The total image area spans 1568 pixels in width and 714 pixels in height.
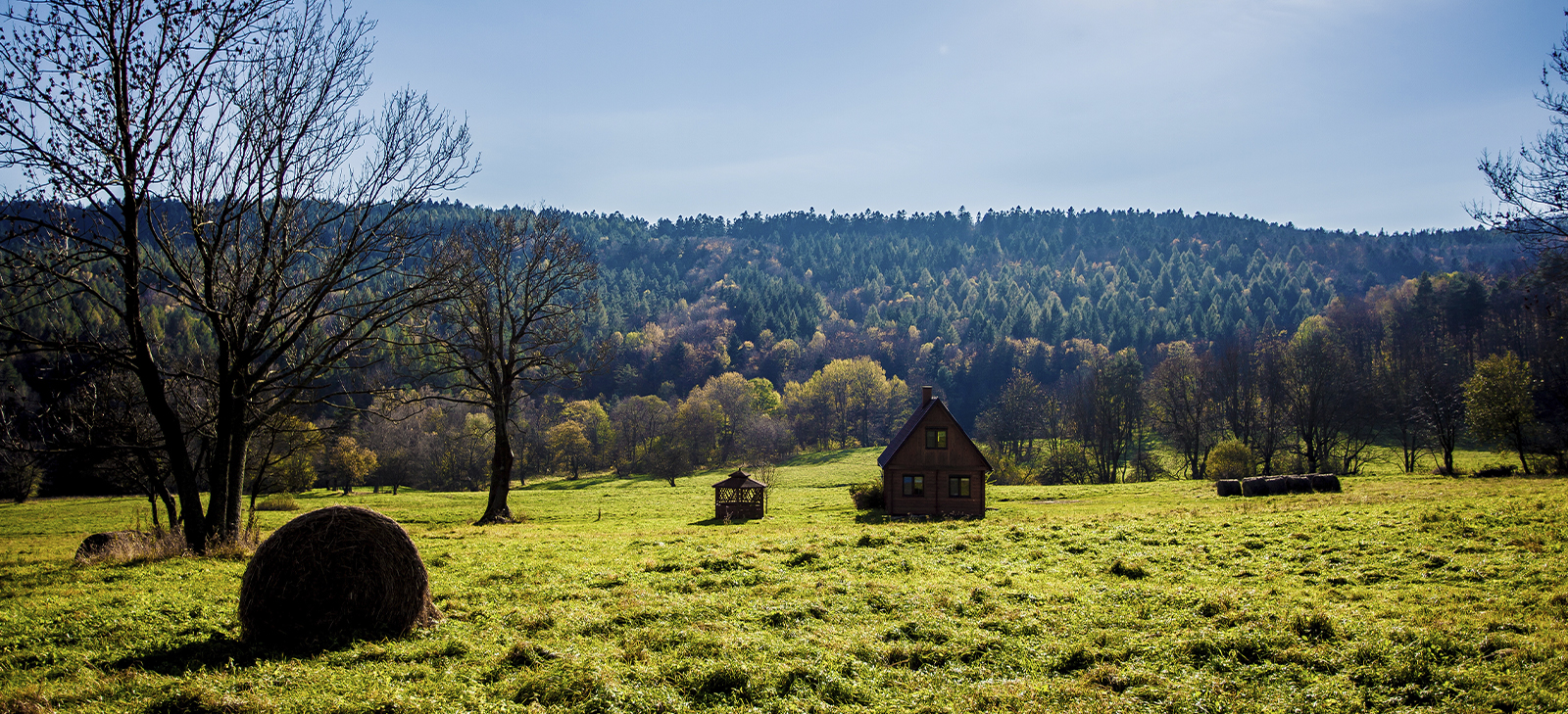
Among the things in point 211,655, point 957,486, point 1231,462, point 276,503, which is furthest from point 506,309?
point 1231,462

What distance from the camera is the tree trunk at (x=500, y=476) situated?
3250 centimetres

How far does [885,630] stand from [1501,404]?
56.5 metres

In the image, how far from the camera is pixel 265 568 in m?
9.89

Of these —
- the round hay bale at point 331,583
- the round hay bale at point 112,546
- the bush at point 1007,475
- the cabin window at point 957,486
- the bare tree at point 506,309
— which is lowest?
the bush at point 1007,475

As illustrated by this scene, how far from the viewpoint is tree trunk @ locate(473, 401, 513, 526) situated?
32.5 m

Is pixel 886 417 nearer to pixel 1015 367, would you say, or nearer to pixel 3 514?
pixel 1015 367

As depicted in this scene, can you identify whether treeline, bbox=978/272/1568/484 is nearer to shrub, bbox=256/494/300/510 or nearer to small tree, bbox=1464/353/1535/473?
small tree, bbox=1464/353/1535/473

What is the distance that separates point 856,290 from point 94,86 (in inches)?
7066

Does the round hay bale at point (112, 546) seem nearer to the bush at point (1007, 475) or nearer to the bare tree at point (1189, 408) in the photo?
the bush at point (1007, 475)

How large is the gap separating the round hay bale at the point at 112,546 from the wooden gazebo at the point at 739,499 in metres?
22.6

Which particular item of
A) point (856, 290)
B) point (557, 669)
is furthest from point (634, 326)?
point (557, 669)

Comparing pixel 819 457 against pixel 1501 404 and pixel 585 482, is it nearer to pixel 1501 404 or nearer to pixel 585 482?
pixel 585 482

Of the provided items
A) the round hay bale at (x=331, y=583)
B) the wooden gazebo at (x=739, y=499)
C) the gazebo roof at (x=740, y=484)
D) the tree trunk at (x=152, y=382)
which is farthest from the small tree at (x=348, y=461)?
the round hay bale at (x=331, y=583)

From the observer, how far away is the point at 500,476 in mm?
33812
